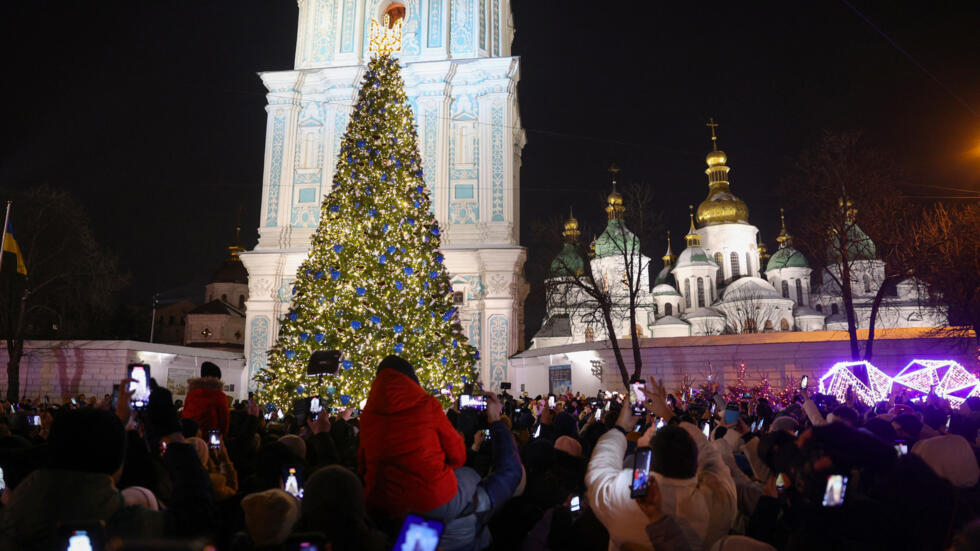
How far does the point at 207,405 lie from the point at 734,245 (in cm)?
5879

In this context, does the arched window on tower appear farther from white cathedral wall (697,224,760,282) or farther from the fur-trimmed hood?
white cathedral wall (697,224,760,282)

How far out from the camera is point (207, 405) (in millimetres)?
5992

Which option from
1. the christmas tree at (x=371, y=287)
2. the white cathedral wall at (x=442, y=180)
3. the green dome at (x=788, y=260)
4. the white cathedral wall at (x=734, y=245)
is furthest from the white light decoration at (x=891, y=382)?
the white cathedral wall at (x=734, y=245)

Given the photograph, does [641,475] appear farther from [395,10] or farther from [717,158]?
[717,158]

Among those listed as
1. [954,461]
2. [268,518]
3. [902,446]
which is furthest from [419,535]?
[902,446]

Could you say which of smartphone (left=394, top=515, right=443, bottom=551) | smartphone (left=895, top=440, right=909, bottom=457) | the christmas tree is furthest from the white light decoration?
smartphone (left=394, top=515, right=443, bottom=551)

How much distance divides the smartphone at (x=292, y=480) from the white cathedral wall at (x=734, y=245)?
2326 inches

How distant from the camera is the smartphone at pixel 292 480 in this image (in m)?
3.91

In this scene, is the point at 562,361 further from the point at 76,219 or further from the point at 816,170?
the point at 76,219

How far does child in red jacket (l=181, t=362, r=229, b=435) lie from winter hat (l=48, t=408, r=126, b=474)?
3.62 m

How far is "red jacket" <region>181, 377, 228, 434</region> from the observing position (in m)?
5.96

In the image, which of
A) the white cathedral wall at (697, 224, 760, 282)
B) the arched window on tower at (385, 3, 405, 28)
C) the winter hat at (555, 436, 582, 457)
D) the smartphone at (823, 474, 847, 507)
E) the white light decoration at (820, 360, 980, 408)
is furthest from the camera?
the white cathedral wall at (697, 224, 760, 282)

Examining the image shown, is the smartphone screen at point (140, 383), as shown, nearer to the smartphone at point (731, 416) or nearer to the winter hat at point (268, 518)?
the winter hat at point (268, 518)

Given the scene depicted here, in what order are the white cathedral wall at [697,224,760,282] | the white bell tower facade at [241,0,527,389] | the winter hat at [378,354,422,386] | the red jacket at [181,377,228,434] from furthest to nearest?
the white cathedral wall at [697,224,760,282], the white bell tower facade at [241,0,527,389], the red jacket at [181,377,228,434], the winter hat at [378,354,422,386]
